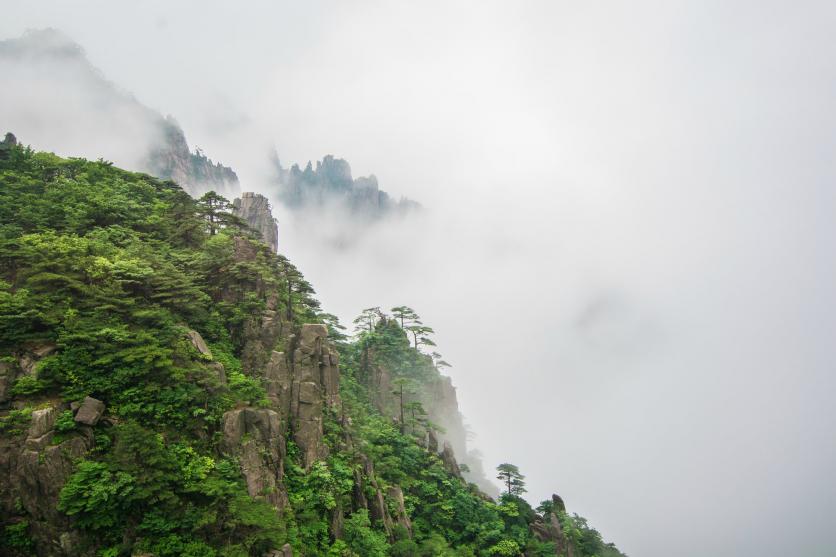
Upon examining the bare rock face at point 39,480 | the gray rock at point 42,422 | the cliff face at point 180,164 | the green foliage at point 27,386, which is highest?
the cliff face at point 180,164

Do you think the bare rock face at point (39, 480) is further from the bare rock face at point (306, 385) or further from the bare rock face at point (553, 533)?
the bare rock face at point (553, 533)

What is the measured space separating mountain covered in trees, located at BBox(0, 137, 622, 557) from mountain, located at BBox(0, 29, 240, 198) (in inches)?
2354

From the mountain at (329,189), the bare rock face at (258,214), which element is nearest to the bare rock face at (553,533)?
the bare rock face at (258,214)

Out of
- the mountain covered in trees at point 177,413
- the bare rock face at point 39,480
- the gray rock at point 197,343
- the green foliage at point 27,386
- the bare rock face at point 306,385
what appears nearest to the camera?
the bare rock face at point 39,480

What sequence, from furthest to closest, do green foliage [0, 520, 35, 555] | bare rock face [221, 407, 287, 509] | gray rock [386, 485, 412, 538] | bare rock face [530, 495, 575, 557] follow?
bare rock face [530, 495, 575, 557] < gray rock [386, 485, 412, 538] < bare rock face [221, 407, 287, 509] < green foliage [0, 520, 35, 555]

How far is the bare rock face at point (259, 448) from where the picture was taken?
16969mm

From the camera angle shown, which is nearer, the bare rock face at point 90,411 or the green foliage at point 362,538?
the bare rock face at point 90,411

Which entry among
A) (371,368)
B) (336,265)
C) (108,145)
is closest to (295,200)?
(336,265)

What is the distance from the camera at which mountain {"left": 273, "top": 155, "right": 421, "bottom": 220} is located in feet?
518

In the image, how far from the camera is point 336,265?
16038cm

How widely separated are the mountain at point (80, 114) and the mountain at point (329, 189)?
56.5 meters

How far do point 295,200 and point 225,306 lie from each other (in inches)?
5630

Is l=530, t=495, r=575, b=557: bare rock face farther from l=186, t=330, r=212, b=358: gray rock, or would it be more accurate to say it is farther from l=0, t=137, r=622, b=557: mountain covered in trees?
l=186, t=330, r=212, b=358: gray rock

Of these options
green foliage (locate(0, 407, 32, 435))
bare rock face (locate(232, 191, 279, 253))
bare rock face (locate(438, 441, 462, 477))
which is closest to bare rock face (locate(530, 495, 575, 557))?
bare rock face (locate(438, 441, 462, 477))
